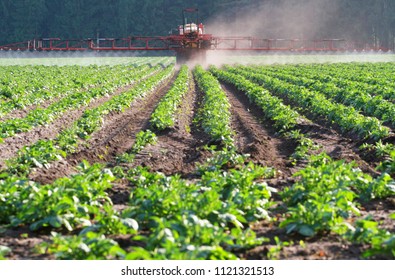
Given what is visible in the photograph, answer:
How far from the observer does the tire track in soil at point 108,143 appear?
31.2ft

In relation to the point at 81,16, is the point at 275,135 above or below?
below

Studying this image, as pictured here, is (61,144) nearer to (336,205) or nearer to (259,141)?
(259,141)

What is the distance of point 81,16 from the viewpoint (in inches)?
3666

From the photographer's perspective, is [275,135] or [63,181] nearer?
[63,181]

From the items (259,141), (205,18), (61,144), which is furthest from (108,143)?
(205,18)

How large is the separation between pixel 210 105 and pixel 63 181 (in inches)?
381

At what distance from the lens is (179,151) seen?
38.4 feet

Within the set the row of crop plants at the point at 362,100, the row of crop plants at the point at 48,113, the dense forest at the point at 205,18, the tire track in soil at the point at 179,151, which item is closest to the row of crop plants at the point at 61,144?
the row of crop plants at the point at 48,113

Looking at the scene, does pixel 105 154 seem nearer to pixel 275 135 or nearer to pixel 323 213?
pixel 275 135

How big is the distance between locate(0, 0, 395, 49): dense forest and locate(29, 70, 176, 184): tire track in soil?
74.3 meters

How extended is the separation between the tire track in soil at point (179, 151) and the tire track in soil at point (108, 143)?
23.7 inches

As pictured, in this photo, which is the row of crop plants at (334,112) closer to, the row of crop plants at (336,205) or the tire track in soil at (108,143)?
the tire track in soil at (108,143)

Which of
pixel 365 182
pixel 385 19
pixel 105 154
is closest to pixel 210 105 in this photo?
pixel 105 154
